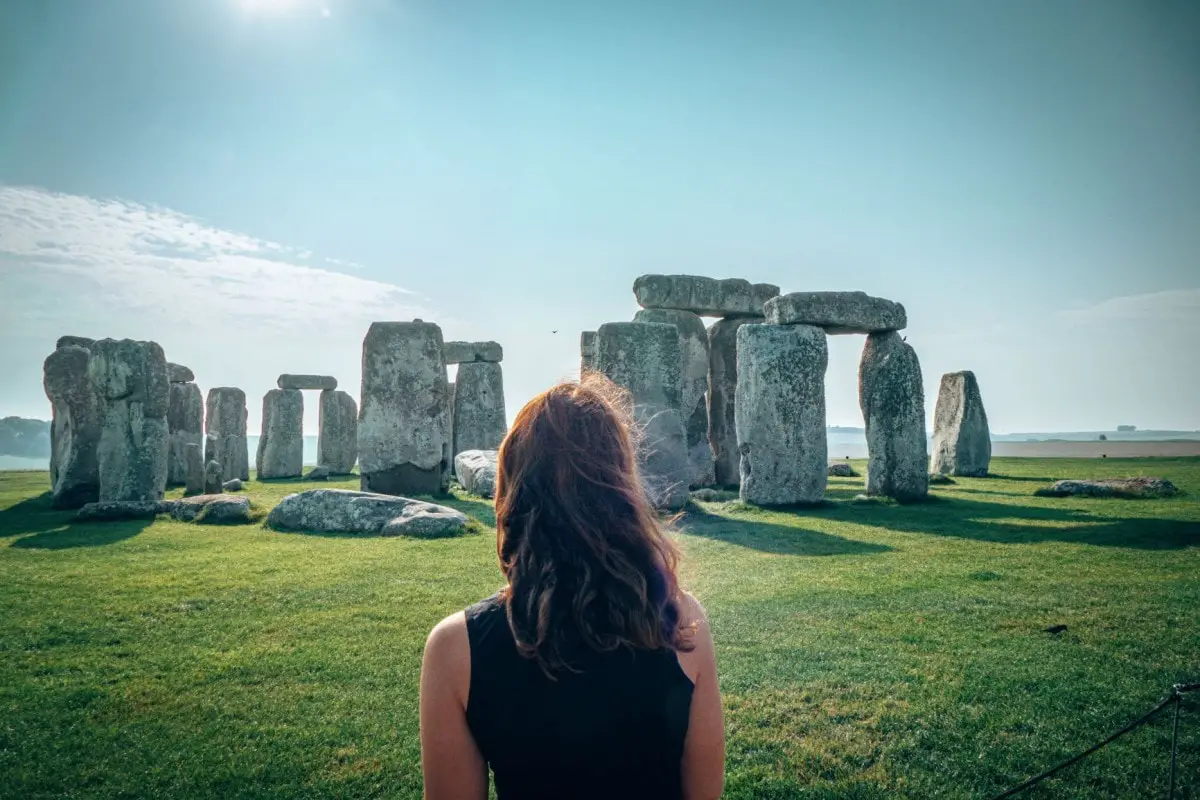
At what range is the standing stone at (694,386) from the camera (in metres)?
13.9

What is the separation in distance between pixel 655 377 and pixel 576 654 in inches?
369

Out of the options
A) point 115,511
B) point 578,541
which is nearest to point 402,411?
point 115,511

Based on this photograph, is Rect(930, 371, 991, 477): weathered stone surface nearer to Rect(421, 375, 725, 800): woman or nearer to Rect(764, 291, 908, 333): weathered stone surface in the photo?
Rect(764, 291, 908, 333): weathered stone surface

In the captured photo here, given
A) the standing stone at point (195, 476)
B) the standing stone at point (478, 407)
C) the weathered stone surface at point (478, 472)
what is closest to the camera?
the weathered stone surface at point (478, 472)

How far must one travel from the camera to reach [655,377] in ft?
35.2

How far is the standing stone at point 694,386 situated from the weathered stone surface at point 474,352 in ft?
19.4

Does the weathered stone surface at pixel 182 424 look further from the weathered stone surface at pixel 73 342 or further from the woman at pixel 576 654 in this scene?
the woman at pixel 576 654

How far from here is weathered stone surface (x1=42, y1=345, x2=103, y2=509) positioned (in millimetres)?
11516

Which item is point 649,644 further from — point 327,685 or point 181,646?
point 181,646

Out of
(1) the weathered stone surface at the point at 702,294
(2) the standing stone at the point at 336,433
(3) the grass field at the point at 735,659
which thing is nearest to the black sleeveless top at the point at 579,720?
(3) the grass field at the point at 735,659

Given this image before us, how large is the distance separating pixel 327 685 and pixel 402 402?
9.17m

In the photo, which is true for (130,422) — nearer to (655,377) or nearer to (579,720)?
(655,377)

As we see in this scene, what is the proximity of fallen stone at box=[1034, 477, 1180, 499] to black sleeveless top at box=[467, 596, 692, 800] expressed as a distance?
11.8 metres

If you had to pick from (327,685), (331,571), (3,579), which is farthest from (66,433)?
(327,685)
